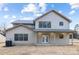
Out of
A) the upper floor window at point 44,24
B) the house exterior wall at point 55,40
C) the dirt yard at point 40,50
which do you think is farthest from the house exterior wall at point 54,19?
the dirt yard at point 40,50

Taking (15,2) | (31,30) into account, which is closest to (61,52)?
(31,30)

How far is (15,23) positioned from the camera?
9.58m

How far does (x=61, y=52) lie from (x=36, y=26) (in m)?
1.31

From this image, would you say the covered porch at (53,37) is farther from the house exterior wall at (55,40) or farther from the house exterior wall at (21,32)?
the house exterior wall at (21,32)

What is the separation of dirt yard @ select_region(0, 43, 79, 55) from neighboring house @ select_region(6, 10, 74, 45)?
170 millimetres

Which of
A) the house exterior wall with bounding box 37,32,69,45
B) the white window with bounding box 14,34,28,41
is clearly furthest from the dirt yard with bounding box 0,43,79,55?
the white window with bounding box 14,34,28,41

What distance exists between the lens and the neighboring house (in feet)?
31.4

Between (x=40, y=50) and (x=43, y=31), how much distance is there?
0.88 m

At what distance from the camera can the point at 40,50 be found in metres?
9.35

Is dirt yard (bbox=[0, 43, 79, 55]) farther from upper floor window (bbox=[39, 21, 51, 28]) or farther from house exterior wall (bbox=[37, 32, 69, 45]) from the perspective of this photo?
upper floor window (bbox=[39, 21, 51, 28])

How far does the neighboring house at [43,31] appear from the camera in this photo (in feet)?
31.4

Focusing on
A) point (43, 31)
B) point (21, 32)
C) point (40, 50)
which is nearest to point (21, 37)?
point (21, 32)

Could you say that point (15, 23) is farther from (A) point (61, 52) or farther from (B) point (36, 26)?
(A) point (61, 52)
